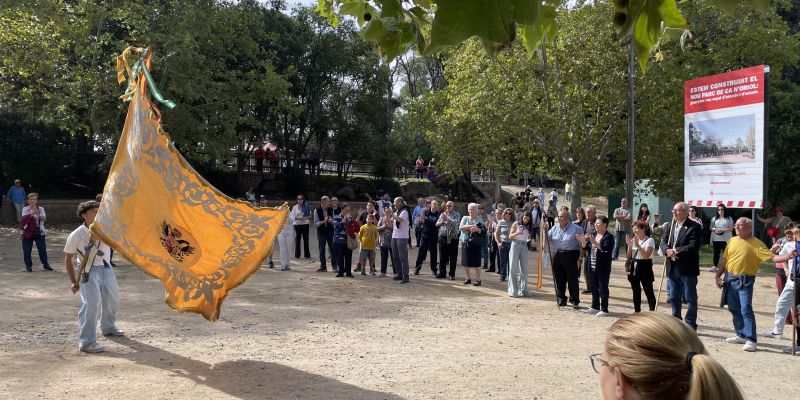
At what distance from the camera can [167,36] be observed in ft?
74.4

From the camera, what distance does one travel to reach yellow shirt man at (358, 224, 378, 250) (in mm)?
15266

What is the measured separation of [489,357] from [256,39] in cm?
2593

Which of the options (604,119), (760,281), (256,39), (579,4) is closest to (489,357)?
(760,281)

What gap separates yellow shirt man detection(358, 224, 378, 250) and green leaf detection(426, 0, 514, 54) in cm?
1353

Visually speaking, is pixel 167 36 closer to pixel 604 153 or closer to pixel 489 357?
pixel 604 153

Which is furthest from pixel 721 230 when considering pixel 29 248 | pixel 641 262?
pixel 29 248

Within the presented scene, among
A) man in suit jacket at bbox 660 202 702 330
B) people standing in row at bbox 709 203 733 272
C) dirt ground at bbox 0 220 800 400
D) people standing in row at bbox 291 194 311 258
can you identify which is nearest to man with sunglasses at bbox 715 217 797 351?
dirt ground at bbox 0 220 800 400

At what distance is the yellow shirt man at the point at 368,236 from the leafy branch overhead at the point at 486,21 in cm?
1135

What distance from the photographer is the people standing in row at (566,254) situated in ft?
35.9

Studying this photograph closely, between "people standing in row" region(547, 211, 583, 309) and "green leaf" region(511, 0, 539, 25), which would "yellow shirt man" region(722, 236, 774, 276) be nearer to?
"people standing in row" region(547, 211, 583, 309)

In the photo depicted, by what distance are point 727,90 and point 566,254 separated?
4.64 meters

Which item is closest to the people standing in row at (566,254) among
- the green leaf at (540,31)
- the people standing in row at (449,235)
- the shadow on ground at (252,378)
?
the people standing in row at (449,235)

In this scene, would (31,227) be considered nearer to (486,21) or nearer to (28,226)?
(28,226)

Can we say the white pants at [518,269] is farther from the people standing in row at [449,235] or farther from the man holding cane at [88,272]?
the man holding cane at [88,272]
